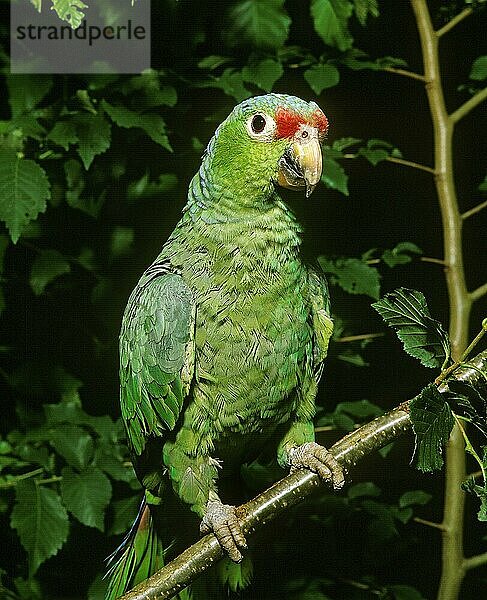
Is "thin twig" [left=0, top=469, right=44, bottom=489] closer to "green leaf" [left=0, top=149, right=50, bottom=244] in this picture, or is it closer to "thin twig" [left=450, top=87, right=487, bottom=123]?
"green leaf" [left=0, top=149, right=50, bottom=244]

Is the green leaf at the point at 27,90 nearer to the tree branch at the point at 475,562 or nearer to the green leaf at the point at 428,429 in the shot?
the green leaf at the point at 428,429

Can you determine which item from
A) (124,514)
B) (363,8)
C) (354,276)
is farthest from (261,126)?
(124,514)

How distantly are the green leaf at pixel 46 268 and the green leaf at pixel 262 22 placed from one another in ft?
1.53

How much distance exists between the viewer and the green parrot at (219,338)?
2.49ft

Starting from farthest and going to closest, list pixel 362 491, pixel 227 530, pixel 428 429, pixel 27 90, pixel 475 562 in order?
pixel 362 491, pixel 27 90, pixel 475 562, pixel 227 530, pixel 428 429

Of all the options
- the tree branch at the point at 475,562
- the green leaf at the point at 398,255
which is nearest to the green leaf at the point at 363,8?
the green leaf at the point at 398,255

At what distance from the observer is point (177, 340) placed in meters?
0.77

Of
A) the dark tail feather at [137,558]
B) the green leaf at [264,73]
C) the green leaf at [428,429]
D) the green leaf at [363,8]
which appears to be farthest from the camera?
the green leaf at [363,8]

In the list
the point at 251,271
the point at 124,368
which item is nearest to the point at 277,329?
the point at 251,271

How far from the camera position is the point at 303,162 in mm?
662

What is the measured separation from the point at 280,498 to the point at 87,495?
408 mm

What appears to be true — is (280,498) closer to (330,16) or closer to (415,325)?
(415,325)

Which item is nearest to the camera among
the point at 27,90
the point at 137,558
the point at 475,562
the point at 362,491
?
the point at 137,558

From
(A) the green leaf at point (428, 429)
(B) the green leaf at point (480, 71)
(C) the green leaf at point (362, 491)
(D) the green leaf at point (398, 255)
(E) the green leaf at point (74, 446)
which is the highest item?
(B) the green leaf at point (480, 71)
